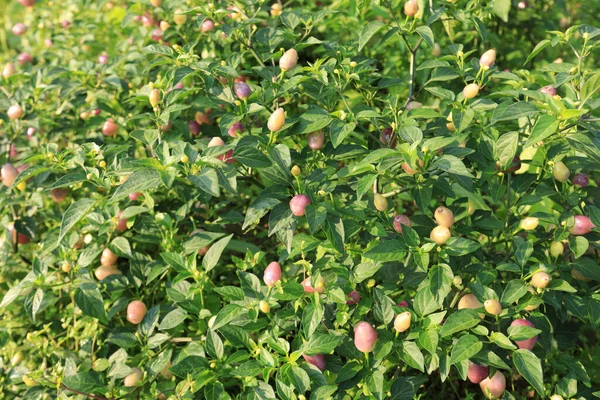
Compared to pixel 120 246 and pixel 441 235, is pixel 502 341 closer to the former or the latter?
pixel 441 235

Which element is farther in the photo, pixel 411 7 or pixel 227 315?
pixel 411 7

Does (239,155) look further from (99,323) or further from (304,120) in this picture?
(99,323)

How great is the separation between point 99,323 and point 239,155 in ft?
2.51

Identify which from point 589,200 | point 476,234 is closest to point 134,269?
point 476,234

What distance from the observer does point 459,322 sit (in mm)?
1249

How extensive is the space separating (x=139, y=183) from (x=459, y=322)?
729mm

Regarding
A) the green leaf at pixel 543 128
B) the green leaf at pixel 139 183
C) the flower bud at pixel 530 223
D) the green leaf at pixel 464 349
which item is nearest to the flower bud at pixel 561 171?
the flower bud at pixel 530 223

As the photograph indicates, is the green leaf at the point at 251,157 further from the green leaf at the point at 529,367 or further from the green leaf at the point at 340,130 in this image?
the green leaf at the point at 529,367

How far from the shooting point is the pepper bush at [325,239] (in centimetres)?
128

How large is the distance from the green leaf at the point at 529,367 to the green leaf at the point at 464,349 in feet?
0.32

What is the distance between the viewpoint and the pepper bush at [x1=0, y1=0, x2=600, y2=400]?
1.28 m

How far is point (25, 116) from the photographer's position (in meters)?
1.95

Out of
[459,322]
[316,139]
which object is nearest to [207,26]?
[316,139]

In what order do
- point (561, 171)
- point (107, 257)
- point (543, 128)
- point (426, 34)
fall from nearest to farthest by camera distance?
1. point (543, 128)
2. point (561, 171)
3. point (426, 34)
4. point (107, 257)
